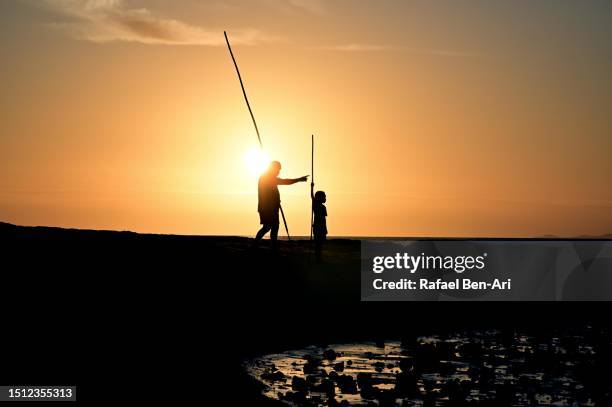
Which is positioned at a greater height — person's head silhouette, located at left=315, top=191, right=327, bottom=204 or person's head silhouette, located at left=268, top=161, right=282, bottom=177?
person's head silhouette, located at left=268, top=161, right=282, bottom=177

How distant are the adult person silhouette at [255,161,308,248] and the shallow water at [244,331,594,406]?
633 cm

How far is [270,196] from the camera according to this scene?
23875 mm

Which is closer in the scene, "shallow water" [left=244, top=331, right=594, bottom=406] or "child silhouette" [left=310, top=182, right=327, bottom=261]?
"shallow water" [left=244, top=331, right=594, bottom=406]

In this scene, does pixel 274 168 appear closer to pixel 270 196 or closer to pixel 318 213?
pixel 270 196


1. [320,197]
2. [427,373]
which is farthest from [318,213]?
[427,373]

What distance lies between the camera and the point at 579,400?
41.6 ft

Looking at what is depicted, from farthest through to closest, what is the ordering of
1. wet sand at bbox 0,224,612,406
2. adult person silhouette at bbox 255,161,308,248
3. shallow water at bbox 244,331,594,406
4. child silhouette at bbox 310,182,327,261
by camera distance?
child silhouette at bbox 310,182,327,261 → adult person silhouette at bbox 255,161,308,248 → wet sand at bbox 0,224,612,406 → shallow water at bbox 244,331,594,406

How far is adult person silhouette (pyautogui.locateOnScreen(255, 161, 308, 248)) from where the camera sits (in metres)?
23.8

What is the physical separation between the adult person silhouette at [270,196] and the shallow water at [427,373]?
20.8 ft

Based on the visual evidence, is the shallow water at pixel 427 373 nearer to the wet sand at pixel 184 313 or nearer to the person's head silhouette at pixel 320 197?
the wet sand at pixel 184 313

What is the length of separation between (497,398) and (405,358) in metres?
3.87

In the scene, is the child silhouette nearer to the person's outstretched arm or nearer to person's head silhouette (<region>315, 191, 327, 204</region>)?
person's head silhouette (<region>315, 191, 327, 204</region>)

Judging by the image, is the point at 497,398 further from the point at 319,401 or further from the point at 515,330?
the point at 515,330

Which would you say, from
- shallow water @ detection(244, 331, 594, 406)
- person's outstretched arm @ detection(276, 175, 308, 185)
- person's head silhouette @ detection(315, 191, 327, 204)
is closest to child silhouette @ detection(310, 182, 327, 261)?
person's head silhouette @ detection(315, 191, 327, 204)
